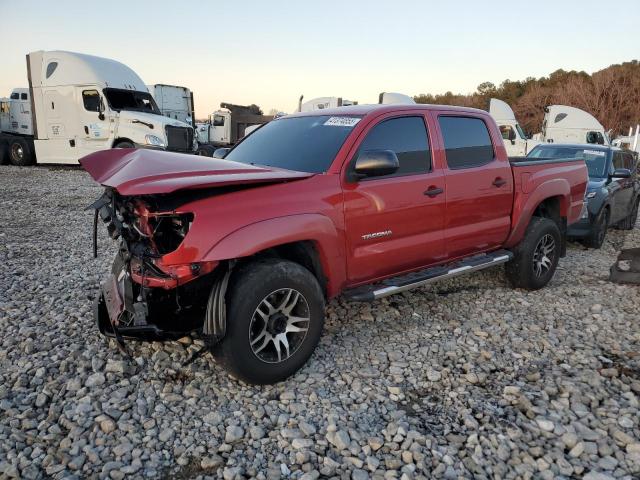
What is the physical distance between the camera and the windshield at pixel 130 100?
50.1ft

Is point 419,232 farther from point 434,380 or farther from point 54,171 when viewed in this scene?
point 54,171

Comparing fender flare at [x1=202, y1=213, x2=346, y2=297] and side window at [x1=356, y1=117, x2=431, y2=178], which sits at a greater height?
side window at [x1=356, y1=117, x2=431, y2=178]

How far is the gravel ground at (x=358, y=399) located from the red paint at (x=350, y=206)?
703 millimetres

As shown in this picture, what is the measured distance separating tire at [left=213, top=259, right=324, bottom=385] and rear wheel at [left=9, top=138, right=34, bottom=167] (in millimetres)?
18626

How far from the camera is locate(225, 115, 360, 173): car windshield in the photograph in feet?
12.1

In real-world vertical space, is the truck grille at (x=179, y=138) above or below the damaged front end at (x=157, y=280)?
above

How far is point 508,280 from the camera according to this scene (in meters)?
5.34

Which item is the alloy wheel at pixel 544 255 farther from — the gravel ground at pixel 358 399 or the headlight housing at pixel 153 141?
the headlight housing at pixel 153 141

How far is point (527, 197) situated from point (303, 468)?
375 centimetres

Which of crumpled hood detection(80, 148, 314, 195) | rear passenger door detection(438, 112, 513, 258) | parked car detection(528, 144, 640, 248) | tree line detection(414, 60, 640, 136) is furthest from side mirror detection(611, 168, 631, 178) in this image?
tree line detection(414, 60, 640, 136)

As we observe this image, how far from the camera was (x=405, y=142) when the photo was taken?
4.03 meters

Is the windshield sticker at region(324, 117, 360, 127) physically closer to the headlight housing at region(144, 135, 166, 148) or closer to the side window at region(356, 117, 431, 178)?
the side window at region(356, 117, 431, 178)

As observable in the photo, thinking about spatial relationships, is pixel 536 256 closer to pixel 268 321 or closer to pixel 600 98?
pixel 268 321

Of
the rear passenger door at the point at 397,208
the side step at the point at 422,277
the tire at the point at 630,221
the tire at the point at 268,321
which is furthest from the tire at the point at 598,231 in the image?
the tire at the point at 268,321
